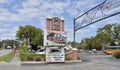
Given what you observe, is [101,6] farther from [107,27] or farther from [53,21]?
[107,27]

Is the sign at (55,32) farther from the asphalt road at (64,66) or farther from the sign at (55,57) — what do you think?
the asphalt road at (64,66)

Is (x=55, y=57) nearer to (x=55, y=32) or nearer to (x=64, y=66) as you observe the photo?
(x=55, y=32)

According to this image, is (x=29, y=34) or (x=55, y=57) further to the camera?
(x=29, y=34)

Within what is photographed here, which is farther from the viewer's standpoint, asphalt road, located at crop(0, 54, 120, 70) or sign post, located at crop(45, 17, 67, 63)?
sign post, located at crop(45, 17, 67, 63)

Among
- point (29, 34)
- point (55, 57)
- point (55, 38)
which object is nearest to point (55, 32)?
point (55, 38)

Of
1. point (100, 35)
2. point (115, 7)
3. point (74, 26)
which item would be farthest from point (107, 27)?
point (115, 7)

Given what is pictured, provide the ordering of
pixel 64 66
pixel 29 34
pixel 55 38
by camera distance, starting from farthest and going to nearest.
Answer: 1. pixel 29 34
2. pixel 55 38
3. pixel 64 66

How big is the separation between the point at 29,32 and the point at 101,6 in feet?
175

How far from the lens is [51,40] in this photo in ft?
97.6

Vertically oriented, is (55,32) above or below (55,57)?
above

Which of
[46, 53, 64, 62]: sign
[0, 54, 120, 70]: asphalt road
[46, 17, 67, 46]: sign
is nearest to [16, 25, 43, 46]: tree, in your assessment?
[46, 17, 67, 46]: sign

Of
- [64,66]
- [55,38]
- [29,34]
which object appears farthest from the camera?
[29,34]

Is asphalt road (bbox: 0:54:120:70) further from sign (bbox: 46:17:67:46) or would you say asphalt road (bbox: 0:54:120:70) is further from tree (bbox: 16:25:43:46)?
tree (bbox: 16:25:43:46)

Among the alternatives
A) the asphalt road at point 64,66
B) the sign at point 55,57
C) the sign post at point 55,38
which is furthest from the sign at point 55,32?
the asphalt road at point 64,66
